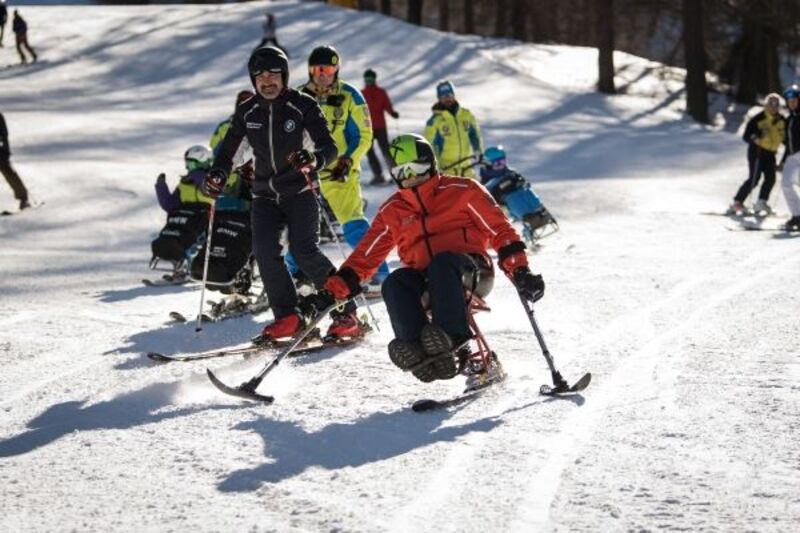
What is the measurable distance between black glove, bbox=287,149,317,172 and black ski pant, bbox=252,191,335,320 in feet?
1.46

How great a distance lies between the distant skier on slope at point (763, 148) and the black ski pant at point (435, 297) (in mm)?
11517

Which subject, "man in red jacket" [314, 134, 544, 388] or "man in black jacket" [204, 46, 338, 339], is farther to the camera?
"man in black jacket" [204, 46, 338, 339]

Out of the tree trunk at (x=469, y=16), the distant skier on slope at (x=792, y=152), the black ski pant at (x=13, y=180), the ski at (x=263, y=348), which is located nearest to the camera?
the ski at (x=263, y=348)

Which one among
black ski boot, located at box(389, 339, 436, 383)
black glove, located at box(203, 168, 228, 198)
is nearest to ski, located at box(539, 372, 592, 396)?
black ski boot, located at box(389, 339, 436, 383)

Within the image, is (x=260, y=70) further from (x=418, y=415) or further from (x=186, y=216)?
(x=186, y=216)

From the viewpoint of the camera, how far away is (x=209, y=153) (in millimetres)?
11312

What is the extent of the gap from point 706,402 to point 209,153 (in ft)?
21.4

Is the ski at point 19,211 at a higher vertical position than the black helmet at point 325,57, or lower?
lower

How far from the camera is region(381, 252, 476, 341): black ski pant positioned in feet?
20.0

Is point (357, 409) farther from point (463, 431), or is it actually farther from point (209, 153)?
point (209, 153)

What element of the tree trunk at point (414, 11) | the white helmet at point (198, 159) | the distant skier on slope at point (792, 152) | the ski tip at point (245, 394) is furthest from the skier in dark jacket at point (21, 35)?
the ski tip at point (245, 394)

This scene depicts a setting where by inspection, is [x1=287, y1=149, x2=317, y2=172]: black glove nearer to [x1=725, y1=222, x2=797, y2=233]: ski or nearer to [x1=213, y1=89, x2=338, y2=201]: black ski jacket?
[x1=213, y1=89, x2=338, y2=201]: black ski jacket

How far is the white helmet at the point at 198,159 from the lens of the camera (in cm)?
1121

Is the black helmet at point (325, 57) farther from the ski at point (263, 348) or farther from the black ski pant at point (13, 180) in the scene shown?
the black ski pant at point (13, 180)
